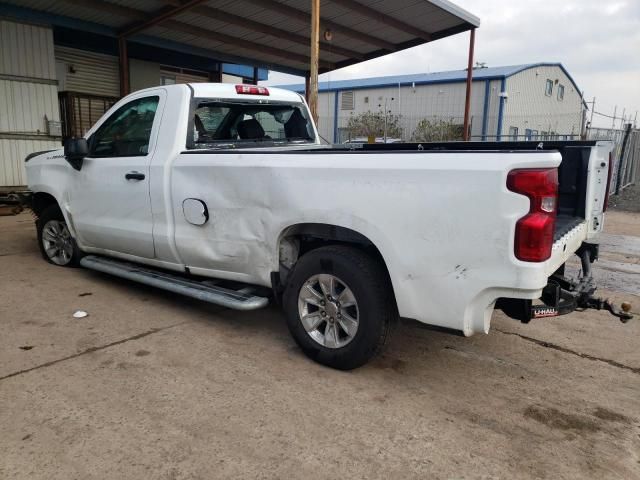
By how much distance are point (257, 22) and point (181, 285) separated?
8414 mm

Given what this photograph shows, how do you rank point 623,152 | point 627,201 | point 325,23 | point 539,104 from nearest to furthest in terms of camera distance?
point 325,23 → point 627,201 → point 623,152 → point 539,104

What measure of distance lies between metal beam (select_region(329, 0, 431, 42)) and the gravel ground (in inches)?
263

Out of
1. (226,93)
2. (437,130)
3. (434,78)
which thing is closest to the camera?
(226,93)

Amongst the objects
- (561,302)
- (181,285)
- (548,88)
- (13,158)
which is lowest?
(181,285)

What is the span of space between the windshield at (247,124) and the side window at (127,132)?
17.8 inches

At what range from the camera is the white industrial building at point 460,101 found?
2394cm

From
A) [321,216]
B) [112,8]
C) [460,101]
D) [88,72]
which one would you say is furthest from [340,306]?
[460,101]

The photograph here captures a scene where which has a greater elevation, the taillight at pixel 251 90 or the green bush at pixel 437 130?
the green bush at pixel 437 130

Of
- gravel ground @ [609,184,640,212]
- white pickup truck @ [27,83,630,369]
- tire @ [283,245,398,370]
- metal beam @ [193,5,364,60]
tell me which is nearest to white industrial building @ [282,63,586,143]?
gravel ground @ [609,184,640,212]

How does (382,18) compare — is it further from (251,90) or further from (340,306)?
(340,306)

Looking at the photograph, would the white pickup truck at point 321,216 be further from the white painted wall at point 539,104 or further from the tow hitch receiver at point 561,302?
A: the white painted wall at point 539,104

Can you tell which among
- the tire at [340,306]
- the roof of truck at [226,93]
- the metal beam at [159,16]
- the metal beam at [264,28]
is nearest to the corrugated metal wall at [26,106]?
the metal beam at [159,16]

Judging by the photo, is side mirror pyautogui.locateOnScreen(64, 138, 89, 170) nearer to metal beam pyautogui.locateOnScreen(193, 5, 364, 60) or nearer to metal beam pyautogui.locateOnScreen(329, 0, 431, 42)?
metal beam pyautogui.locateOnScreen(193, 5, 364, 60)

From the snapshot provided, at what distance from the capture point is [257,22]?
11.0m
